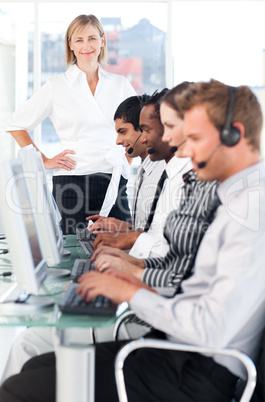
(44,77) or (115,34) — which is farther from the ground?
(115,34)

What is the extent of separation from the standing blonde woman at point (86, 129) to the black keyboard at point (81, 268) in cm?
128

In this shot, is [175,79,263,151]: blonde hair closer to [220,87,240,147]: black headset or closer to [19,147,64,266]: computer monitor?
[220,87,240,147]: black headset

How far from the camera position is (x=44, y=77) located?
5805 mm

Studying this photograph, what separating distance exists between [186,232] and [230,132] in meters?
0.44

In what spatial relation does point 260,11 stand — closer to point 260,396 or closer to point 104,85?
point 104,85

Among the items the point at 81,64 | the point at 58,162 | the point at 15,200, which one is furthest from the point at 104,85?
the point at 15,200

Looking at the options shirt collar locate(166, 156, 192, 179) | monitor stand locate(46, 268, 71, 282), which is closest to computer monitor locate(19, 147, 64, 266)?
monitor stand locate(46, 268, 71, 282)

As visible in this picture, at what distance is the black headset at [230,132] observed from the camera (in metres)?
1.49

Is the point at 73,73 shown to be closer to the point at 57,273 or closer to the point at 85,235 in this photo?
the point at 85,235

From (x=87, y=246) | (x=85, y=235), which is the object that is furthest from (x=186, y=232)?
(x=85, y=235)

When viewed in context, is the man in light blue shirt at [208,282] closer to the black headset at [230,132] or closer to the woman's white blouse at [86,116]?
the black headset at [230,132]

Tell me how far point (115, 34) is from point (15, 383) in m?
4.75

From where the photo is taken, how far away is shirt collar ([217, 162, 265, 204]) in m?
1.55

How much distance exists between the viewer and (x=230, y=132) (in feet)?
4.89
